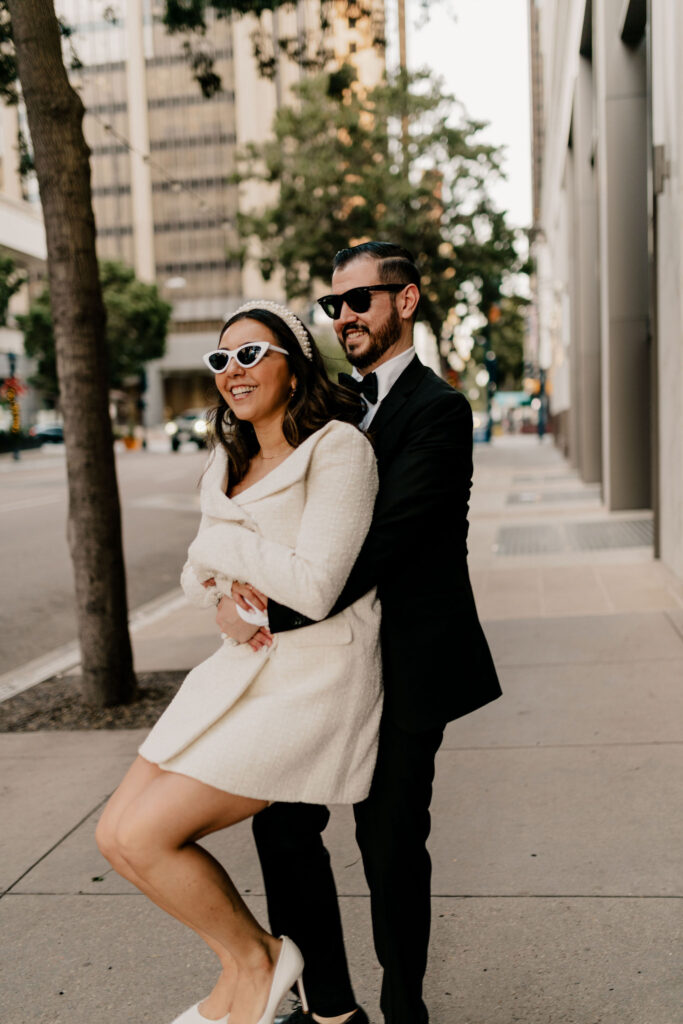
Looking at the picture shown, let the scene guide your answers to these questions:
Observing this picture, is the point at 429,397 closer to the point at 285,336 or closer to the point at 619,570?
the point at 285,336

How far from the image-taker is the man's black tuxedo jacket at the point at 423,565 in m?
2.41

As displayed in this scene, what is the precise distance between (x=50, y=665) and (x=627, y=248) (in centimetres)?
873

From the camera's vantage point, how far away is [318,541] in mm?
2314

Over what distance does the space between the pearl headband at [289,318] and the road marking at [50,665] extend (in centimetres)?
415

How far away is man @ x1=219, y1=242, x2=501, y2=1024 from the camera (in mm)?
2449

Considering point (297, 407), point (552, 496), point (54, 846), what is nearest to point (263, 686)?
point (297, 407)

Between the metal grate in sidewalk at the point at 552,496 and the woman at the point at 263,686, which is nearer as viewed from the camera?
the woman at the point at 263,686

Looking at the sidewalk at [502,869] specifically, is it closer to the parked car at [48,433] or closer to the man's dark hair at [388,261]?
the man's dark hair at [388,261]

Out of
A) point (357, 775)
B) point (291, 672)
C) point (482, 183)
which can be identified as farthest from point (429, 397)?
point (482, 183)

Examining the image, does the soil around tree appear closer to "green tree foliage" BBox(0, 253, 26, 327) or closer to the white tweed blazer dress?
the white tweed blazer dress

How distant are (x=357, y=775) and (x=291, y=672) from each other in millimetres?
289

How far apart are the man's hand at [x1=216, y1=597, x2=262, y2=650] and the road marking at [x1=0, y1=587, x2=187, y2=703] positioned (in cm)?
419

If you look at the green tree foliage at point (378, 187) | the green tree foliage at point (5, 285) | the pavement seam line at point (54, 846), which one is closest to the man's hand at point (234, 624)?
the pavement seam line at point (54, 846)

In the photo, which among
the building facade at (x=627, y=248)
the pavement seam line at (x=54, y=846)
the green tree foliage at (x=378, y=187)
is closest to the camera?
the pavement seam line at (x=54, y=846)
